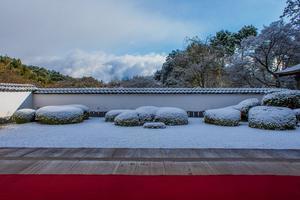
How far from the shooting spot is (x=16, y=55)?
16.8 metres

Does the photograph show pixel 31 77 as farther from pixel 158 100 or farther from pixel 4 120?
pixel 158 100

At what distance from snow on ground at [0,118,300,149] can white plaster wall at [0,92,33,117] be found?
1932 mm

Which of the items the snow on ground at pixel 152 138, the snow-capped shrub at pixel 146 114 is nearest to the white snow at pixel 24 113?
the snow on ground at pixel 152 138

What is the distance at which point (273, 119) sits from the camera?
757cm

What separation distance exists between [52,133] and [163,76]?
507 inches

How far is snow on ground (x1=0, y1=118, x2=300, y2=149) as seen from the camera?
17.9ft

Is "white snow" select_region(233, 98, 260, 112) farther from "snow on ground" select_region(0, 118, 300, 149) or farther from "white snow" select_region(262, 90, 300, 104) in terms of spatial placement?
"snow on ground" select_region(0, 118, 300, 149)

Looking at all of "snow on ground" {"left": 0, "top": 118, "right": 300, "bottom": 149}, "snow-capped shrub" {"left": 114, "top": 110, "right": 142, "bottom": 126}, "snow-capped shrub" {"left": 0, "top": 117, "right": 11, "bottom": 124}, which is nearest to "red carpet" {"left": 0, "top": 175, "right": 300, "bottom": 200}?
"snow on ground" {"left": 0, "top": 118, "right": 300, "bottom": 149}

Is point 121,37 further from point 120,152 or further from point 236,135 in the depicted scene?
point 120,152

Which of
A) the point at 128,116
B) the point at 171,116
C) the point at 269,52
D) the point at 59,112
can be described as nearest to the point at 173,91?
the point at 171,116

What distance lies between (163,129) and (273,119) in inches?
123

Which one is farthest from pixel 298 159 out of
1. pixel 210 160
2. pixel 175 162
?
pixel 175 162

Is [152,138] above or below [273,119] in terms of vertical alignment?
below

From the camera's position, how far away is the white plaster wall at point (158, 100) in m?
10.7
